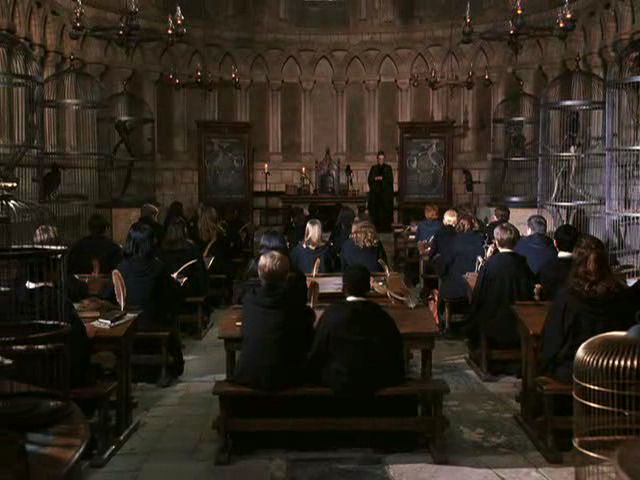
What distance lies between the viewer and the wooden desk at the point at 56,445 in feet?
9.95

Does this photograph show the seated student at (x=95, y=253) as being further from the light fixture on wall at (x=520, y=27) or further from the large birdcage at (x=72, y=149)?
the light fixture on wall at (x=520, y=27)

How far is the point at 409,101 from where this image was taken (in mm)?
20531

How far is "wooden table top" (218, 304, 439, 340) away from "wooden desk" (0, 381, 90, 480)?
2.58 metres

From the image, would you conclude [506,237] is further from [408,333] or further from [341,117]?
[341,117]

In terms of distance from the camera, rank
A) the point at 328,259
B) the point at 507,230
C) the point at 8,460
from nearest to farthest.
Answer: the point at 8,460, the point at 507,230, the point at 328,259

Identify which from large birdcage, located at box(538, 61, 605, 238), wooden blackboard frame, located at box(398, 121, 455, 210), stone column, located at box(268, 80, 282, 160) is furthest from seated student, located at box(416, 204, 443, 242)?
stone column, located at box(268, 80, 282, 160)

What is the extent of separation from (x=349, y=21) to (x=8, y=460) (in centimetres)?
1910

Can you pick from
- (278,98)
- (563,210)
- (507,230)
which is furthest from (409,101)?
(507,230)

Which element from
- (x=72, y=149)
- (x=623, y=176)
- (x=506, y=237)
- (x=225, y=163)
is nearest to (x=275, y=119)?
(x=225, y=163)

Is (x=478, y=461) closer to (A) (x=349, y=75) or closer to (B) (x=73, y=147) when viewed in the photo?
(B) (x=73, y=147)

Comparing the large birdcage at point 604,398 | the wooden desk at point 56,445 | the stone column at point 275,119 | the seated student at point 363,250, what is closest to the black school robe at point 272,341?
the large birdcage at point 604,398

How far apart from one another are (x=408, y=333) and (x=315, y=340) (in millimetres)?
845

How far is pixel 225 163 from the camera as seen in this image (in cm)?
1867

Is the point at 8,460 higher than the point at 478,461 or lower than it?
higher
